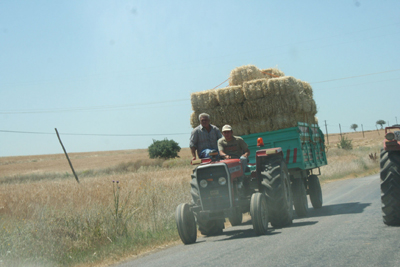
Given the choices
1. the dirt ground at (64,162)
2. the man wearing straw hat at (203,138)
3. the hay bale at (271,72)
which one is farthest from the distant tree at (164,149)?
the man wearing straw hat at (203,138)

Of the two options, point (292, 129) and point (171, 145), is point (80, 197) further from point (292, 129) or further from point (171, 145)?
point (171, 145)

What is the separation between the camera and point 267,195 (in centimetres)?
885

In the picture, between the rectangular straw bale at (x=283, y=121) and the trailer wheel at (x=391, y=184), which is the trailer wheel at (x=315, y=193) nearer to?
the rectangular straw bale at (x=283, y=121)

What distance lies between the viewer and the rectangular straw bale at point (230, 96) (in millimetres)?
12141

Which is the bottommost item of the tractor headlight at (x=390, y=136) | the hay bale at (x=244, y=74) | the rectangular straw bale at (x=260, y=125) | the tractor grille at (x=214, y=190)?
the tractor grille at (x=214, y=190)

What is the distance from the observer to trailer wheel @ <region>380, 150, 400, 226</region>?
7.08 metres

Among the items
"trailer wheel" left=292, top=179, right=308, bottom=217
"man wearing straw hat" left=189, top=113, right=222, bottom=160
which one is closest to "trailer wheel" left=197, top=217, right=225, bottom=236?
"man wearing straw hat" left=189, top=113, right=222, bottom=160

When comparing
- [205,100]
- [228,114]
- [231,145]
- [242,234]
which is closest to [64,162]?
[205,100]

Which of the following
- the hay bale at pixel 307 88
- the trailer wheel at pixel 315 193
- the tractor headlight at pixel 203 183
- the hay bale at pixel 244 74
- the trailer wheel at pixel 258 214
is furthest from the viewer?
the hay bale at pixel 244 74

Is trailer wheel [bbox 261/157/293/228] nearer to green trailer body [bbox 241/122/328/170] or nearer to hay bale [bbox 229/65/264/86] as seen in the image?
green trailer body [bbox 241/122/328/170]

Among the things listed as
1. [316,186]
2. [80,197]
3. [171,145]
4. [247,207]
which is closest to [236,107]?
[316,186]

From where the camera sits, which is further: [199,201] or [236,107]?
[236,107]

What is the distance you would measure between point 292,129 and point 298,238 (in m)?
4.16

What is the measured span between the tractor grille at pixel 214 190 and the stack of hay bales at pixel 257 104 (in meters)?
4.04
